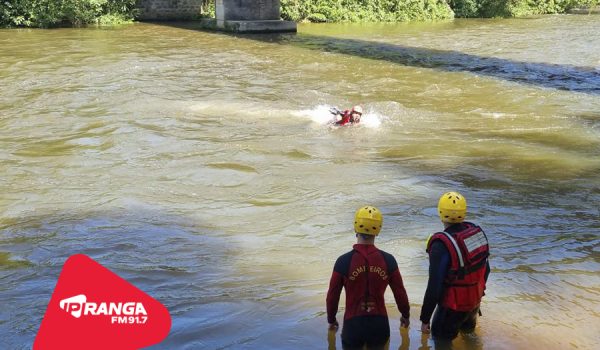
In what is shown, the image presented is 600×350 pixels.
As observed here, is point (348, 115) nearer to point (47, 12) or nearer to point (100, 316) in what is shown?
point (100, 316)

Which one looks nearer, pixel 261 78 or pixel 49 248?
pixel 49 248

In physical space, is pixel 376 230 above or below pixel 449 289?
above

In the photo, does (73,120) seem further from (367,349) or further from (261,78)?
(367,349)

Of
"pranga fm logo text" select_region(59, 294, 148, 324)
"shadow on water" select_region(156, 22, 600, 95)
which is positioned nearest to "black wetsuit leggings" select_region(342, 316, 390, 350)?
"pranga fm logo text" select_region(59, 294, 148, 324)

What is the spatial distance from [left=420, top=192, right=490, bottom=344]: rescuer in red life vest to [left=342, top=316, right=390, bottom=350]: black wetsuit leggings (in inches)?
14.7

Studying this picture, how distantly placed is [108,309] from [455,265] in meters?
2.65

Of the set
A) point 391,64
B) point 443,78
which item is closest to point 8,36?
point 391,64

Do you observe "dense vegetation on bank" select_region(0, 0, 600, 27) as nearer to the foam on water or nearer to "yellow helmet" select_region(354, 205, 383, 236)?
the foam on water

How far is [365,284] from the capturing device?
460 centimetres

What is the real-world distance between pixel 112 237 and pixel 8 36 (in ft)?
79.1

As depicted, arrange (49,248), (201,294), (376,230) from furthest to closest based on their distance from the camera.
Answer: (49,248)
(201,294)
(376,230)

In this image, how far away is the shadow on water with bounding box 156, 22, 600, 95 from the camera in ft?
60.9

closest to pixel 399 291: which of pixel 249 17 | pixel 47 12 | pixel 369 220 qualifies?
pixel 369 220

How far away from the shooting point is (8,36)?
28312mm
